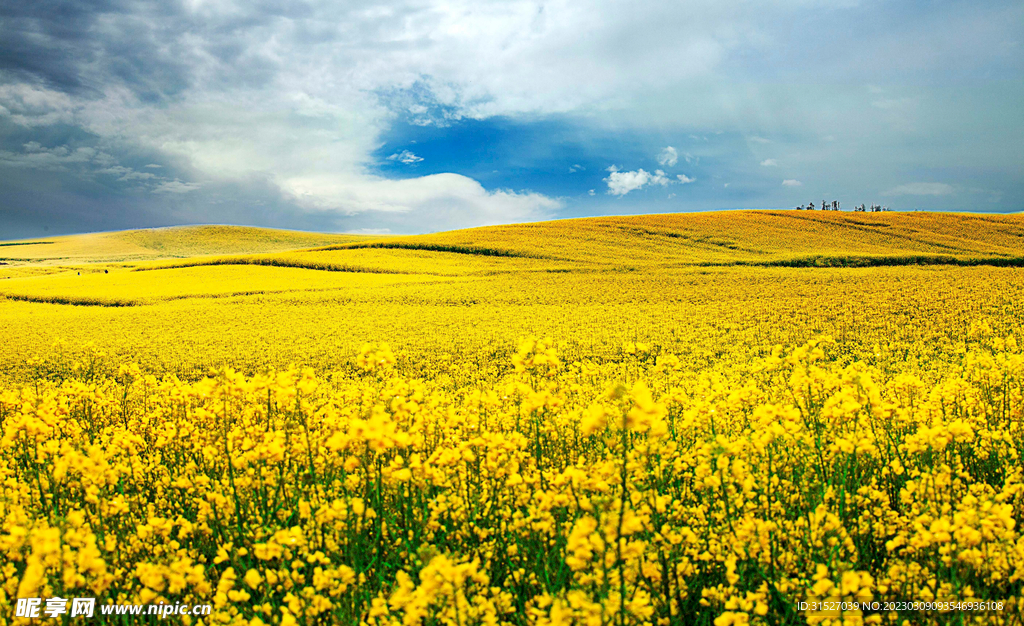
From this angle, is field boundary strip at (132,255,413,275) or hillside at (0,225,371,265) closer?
field boundary strip at (132,255,413,275)

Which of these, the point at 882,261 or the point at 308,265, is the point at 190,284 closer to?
the point at 308,265

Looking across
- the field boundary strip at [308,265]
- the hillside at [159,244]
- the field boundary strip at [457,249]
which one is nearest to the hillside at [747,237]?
the field boundary strip at [457,249]

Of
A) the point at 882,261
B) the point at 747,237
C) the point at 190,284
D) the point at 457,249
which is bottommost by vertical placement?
the point at 190,284

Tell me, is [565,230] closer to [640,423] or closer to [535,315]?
[535,315]

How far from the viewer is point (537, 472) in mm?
3684

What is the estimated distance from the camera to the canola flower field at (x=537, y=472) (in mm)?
2600

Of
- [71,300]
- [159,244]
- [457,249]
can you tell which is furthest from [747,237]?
[159,244]

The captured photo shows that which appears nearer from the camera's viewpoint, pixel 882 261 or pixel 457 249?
pixel 882 261

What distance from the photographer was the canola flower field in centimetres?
260

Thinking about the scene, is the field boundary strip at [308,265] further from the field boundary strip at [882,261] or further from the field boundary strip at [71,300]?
the field boundary strip at [882,261]

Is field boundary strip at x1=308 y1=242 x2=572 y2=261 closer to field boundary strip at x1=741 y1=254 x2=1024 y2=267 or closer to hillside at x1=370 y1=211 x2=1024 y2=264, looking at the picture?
hillside at x1=370 y1=211 x2=1024 y2=264

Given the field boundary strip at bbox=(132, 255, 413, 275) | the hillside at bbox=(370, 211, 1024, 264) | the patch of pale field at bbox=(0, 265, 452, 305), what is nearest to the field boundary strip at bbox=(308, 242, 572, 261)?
the hillside at bbox=(370, 211, 1024, 264)

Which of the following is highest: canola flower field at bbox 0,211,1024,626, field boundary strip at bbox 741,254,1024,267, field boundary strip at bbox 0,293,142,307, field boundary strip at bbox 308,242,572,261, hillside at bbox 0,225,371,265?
hillside at bbox 0,225,371,265

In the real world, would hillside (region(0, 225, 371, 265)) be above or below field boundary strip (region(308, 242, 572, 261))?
above
